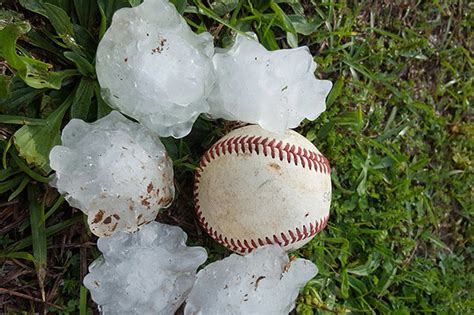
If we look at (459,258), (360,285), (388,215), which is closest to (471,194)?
(459,258)

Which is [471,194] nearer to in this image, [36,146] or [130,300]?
[130,300]

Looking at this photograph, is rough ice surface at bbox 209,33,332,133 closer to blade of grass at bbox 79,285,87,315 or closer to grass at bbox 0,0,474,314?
grass at bbox 0,0,474,314

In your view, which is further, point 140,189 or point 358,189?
point 358,189

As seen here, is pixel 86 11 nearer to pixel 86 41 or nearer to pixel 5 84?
pixel 86 41

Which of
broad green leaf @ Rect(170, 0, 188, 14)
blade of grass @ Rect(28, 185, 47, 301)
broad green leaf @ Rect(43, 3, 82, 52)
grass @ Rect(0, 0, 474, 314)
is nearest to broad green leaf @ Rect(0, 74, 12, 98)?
grass @ Rect(0, 0, 474, 314)

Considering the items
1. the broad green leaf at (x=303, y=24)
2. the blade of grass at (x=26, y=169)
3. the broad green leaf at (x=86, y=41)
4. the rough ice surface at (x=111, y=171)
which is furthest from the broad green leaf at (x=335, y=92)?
the blade of grass at (x=26, y=169)

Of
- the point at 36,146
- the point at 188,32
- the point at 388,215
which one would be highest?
the point at 188,32
